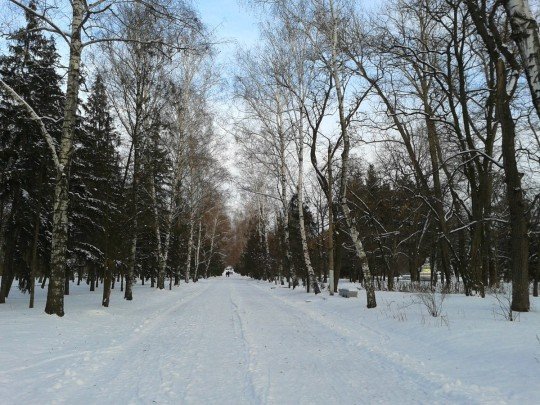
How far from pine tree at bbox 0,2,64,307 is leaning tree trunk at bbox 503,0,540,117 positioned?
44.9ft

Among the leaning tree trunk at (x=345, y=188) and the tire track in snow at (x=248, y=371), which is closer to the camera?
the tire track in snow at (x=248, y=371)

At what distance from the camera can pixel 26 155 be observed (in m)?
14.5

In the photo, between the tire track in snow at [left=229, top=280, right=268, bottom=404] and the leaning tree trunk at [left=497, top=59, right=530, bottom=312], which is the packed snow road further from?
the leaning tree trunk at [left=497, top=59, right=530, bottom=312]

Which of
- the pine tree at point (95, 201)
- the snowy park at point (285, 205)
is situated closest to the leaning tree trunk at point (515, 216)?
the snowy park at point (285, 205)

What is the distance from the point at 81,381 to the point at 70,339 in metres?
3.26

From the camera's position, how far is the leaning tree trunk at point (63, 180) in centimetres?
1030

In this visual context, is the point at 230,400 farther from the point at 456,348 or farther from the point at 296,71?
the point at 296,71

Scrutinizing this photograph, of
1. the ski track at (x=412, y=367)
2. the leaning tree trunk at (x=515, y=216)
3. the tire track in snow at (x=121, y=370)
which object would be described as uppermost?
the leaning tree trunk at (x=515, y=216)

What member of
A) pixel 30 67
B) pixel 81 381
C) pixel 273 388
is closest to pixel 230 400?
pixel 273 388

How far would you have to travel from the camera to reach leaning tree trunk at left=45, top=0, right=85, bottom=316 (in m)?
10.3

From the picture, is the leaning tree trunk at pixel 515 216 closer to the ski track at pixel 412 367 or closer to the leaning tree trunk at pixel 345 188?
the ski track at pixel 412 367

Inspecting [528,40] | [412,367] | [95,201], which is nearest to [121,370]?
[412,367]

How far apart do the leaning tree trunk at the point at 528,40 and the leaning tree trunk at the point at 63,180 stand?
→ 31.4 ft

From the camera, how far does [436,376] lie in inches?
214
